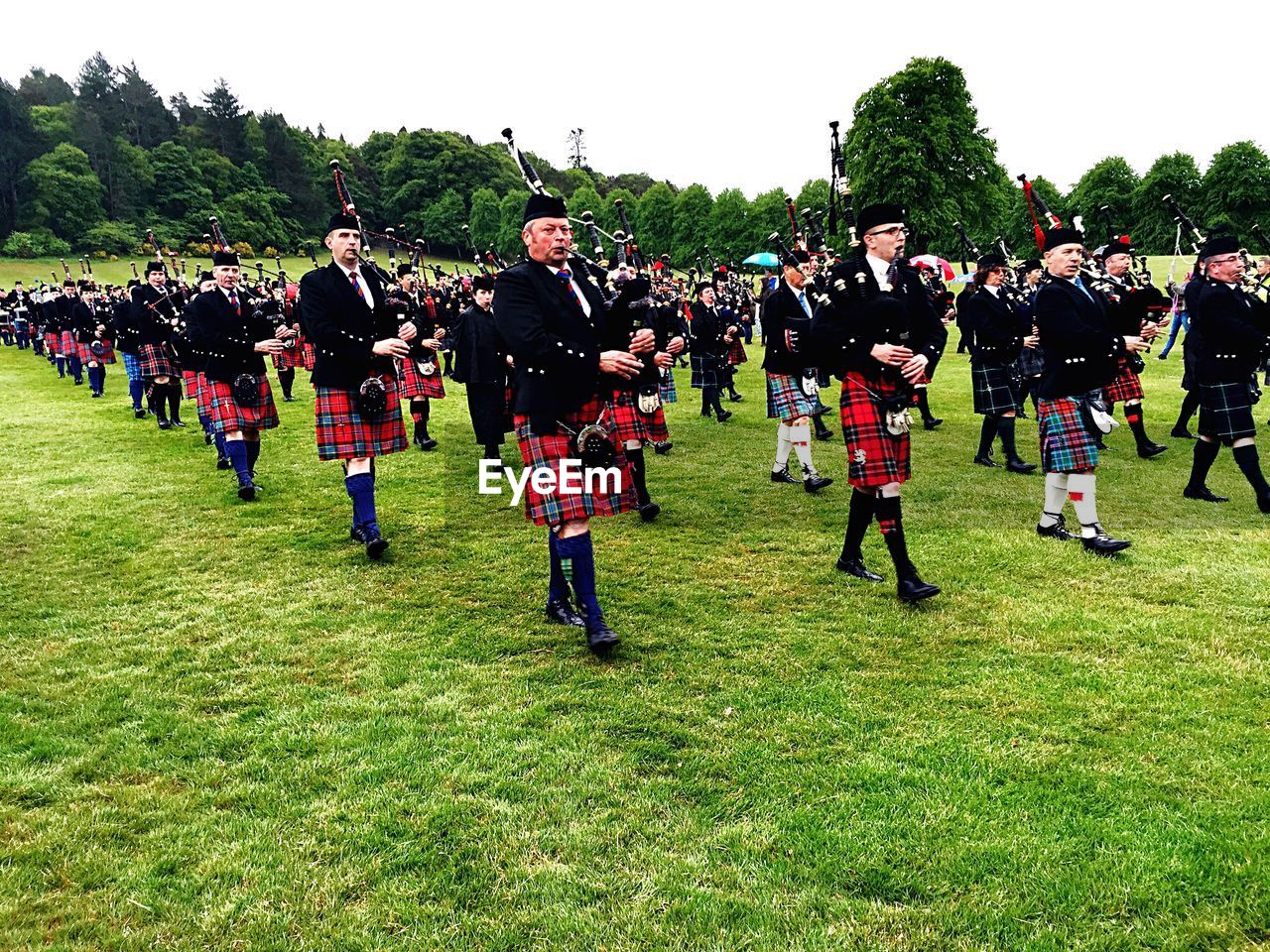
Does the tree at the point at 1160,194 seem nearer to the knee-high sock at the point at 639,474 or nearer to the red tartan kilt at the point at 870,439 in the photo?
the knee-high sock at the point at 639,474

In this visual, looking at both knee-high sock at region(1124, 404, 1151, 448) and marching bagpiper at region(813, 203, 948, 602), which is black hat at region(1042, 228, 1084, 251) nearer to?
marching bagpiper at region(813, 203, 948, 602)

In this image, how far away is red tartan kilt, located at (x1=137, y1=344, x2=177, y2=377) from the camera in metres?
10.3

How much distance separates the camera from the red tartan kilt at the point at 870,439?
4398 millimetres

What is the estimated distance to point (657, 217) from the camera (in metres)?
64.2

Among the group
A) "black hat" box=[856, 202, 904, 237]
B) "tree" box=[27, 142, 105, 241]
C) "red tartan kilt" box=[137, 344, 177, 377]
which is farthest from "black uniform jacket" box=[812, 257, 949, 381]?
"tree" box=[27, 142, 105, 241]

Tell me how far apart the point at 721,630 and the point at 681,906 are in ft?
6.60

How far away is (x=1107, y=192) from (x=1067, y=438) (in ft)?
192

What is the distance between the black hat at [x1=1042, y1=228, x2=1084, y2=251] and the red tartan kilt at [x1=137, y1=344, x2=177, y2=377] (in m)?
10.1

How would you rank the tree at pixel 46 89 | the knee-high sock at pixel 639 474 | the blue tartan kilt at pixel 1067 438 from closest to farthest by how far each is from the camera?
the blue tartan kilt at pixel 1067 438 < the knee-high sock at pixel 639 474 < the tree at pixel 46 89

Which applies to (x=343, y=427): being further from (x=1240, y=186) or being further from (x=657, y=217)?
(x=657, y=217)

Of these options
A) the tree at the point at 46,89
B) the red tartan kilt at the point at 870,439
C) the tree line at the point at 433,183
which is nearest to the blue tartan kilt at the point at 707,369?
the red tartan kilt at the point at 870,439

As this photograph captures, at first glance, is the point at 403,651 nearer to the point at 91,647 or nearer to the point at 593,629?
the point at 593,629

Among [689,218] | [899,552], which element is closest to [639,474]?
[899,552]

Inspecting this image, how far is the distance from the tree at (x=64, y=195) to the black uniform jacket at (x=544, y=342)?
6606 centimetres
